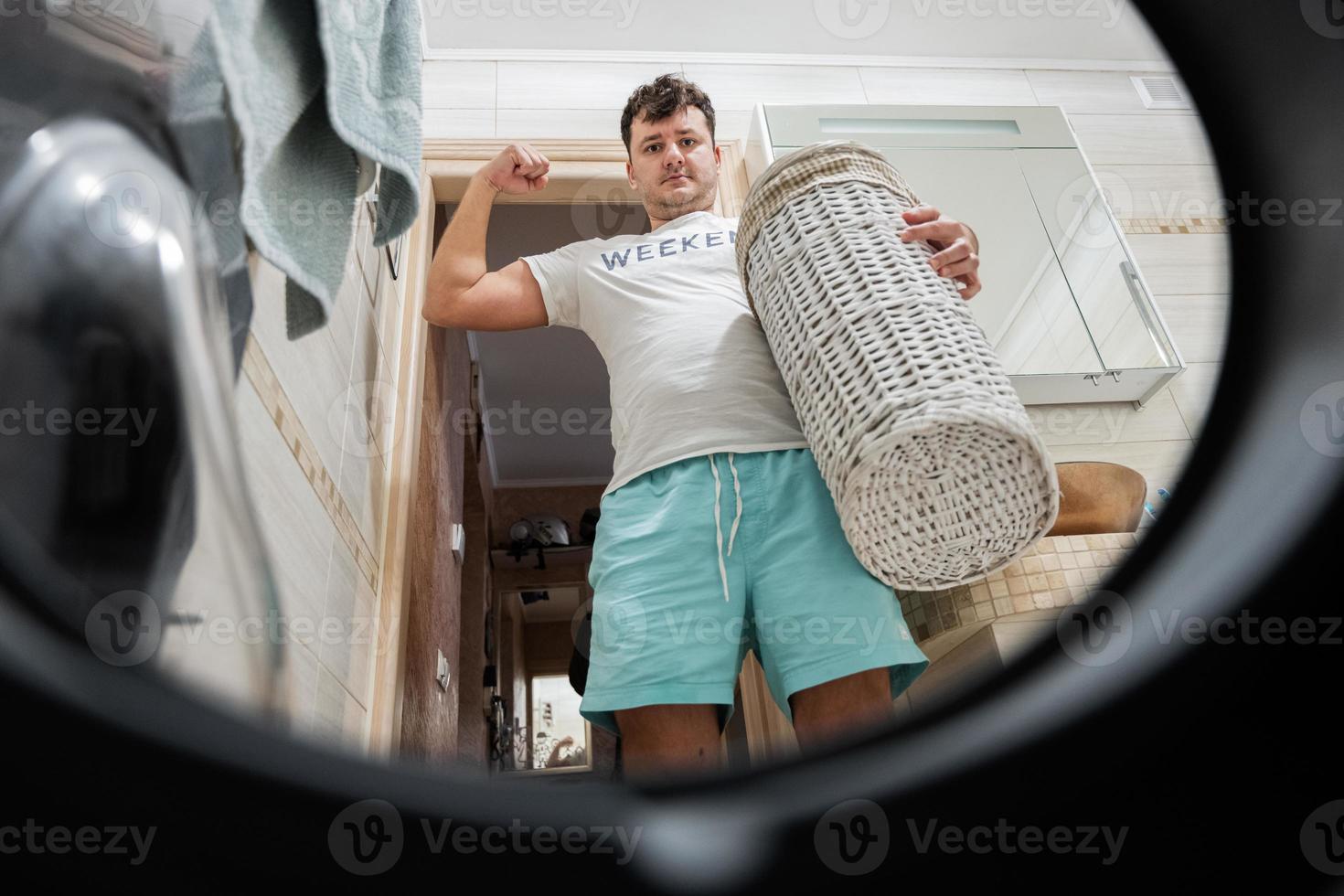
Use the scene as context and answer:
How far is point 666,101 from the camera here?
1.11m

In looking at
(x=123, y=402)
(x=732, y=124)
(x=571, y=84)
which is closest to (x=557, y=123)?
(x=571, y=84)

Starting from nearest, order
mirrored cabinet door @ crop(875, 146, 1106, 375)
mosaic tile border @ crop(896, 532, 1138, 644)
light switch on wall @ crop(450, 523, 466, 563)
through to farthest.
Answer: mosaic tile border @ crop(896, 532, 1138, 644), mirrored cabinet door @ crop(875, 146, 1106, 375), light switch on wall @ crop(450, 523, 466, 563)

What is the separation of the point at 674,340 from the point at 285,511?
41 cm

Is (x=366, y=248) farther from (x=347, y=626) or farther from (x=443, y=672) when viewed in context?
(x=443, y=672)

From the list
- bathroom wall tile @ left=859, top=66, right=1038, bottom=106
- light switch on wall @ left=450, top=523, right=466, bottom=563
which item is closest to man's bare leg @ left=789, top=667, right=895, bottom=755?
light switch on wall @ left=450, top=523, right=466, bottom=563

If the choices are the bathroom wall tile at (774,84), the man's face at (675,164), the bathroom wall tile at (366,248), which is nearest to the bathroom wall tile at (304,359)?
the bathroom wall tile at (366,248)

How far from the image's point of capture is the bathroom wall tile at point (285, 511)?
501 millimetres

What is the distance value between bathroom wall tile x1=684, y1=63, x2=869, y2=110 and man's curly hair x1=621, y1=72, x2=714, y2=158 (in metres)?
0.46

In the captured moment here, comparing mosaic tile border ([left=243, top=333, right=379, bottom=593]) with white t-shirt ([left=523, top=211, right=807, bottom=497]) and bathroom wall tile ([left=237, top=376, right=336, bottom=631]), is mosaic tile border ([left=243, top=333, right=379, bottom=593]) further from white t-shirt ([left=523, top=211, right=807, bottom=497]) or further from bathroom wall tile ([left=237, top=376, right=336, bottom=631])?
white t-shirt ([left=523, top=211, right=807, bottom=497])

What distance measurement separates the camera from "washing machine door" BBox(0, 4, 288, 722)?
0.20 meters

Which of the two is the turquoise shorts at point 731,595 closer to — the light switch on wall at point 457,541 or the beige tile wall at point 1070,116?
the beige tile wall at point 1070,116

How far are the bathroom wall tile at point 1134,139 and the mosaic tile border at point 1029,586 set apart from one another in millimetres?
1009

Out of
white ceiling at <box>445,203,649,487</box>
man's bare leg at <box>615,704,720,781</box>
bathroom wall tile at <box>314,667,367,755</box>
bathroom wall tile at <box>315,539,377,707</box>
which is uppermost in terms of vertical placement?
white ceiling at <box>445,203,649,487</box>

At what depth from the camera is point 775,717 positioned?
41.8 inches
